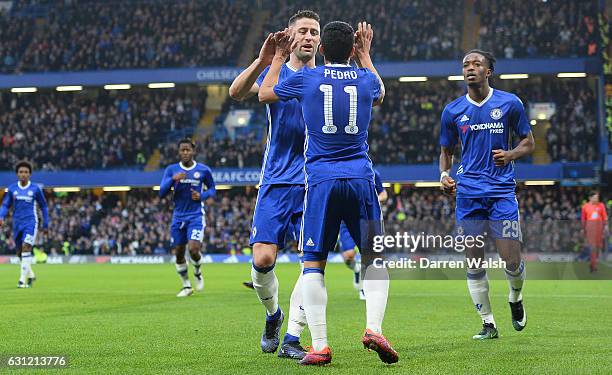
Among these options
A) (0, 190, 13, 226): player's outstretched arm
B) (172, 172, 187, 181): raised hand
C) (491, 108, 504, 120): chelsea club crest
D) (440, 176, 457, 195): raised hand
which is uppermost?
(491, 108, 504, 120): chelsea club crest

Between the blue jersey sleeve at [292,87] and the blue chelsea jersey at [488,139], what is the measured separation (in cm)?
298

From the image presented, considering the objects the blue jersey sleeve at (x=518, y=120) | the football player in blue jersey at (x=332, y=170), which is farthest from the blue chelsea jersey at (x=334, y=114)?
the blue jersey sleeve at (x=518, y=120)

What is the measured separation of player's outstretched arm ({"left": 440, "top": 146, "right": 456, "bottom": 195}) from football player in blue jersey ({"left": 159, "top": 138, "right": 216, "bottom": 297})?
7.57m

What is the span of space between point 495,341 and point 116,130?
129 ft

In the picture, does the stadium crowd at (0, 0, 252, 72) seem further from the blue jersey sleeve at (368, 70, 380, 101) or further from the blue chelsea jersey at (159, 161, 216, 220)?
the blue jersey sleeve at (368, 70, 380, 101)

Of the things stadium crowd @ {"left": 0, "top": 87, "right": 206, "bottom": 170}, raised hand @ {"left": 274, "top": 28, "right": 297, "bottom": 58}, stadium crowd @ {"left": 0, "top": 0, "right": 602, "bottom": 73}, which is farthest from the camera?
stadium crowd @ {"left": 0, "top": 87, "right": 206, "bottom": 170}

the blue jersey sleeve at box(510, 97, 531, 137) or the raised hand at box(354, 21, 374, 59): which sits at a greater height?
the raised hand at box(354, 21, 374, 59)

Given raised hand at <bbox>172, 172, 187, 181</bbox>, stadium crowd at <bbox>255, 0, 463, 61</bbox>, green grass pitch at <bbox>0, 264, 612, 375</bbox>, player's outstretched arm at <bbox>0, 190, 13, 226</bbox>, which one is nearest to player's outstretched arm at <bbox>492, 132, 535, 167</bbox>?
green grass pitch at <bbox>0, 264, 612, 375</bbox>

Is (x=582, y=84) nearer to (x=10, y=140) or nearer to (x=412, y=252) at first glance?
(x=10, y=140)

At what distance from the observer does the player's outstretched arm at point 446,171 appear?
30.5 feet

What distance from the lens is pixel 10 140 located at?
46.1 metres

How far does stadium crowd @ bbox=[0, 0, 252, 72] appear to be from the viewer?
4584 cm

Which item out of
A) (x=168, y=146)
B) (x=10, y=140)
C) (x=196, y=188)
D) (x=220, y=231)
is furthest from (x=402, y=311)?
(x=10, y=140)

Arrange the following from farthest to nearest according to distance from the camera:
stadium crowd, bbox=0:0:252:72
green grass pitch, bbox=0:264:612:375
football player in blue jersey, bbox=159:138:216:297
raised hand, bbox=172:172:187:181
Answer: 1. stadium crowd, bbox=0:0:252:72
2. football player in blue jersey, bbox=159:138:216:297
3. raised hand, bbox=172:172:187:181
4. green grass pitch, bbox=0:264:612:375
